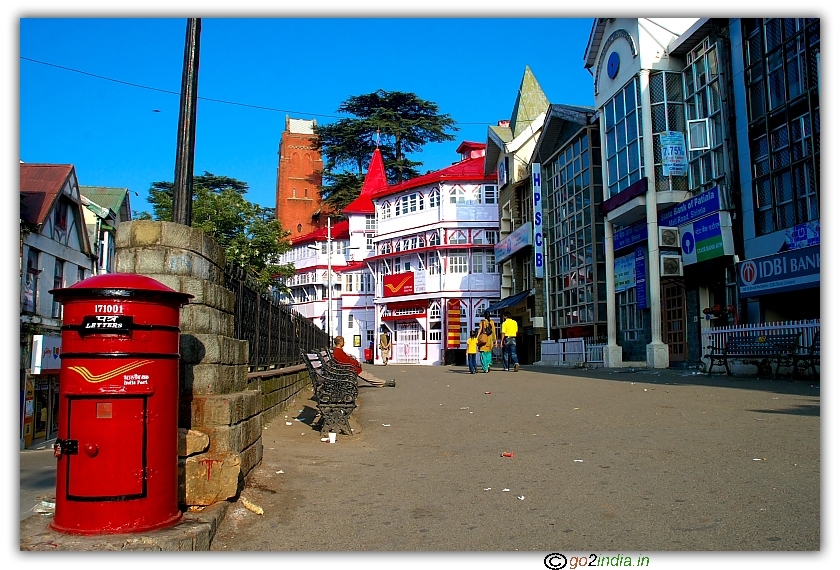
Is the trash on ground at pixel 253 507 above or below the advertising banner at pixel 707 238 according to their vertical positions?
below

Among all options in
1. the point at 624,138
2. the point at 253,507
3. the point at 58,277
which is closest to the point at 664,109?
the point at 624,138

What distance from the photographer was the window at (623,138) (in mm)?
23047

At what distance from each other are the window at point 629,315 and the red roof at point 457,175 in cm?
2201

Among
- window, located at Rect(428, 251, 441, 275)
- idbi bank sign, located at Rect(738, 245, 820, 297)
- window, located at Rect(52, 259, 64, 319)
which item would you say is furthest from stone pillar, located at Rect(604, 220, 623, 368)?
window, located at Rect(428, 251, 441, 275)

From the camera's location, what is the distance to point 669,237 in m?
21.7

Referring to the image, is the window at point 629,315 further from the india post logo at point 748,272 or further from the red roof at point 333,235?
the red roof at point 333,235

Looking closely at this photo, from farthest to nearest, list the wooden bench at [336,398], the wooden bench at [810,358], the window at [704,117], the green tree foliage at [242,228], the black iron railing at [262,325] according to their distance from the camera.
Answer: the green tree foliage at [242,228], the window at [704,117], the wooden bench at [810,358], the wooden bench at [336,398], the black iron railing at [262,325]

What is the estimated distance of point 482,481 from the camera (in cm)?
644

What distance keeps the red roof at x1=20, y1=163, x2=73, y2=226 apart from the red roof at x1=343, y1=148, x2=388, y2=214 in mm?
31697

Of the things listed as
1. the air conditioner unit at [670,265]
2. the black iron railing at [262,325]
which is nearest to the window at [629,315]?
the air conditioner unit at [670,265]

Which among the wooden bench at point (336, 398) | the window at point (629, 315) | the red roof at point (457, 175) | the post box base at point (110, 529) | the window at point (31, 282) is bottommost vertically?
the post box base at point (110, 529)

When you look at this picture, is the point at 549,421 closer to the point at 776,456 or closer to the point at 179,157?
the point at 776,456

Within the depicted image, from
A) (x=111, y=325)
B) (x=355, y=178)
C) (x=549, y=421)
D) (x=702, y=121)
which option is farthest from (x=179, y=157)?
(x=355, y=178)

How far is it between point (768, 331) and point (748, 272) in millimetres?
1971
